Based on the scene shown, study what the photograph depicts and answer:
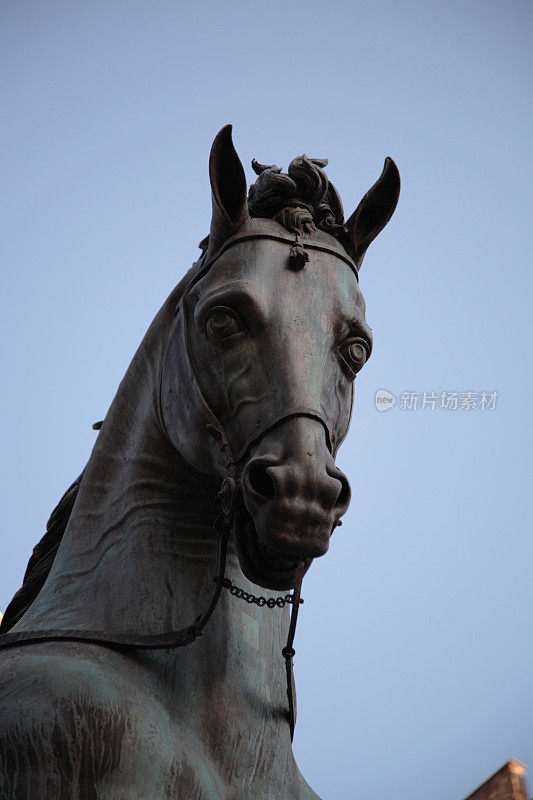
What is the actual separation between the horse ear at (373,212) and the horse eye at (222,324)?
561 millimetres

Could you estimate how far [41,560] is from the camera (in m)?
2.79

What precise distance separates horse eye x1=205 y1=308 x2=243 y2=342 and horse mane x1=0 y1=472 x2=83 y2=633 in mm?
891

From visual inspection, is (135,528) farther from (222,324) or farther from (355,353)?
(355,353)

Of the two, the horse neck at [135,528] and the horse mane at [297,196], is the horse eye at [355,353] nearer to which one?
the horse mane at [297,196]

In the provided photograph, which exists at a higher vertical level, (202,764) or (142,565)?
(142,565)

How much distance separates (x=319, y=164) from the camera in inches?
105

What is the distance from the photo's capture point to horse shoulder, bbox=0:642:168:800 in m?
1.79

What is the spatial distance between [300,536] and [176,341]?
846 mm

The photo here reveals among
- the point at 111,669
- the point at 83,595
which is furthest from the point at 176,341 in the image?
the point at 111,669

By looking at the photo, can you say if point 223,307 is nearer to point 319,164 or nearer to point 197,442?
point 197,442

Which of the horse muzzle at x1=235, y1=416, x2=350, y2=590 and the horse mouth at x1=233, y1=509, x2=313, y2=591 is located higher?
the horse muzzle at x1=235, y1=416, x2=350, y2=590

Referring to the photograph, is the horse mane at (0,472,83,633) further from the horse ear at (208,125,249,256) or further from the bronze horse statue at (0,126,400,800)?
the horse ear at (208,125,249,256)

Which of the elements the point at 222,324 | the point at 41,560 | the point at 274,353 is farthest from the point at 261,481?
the point at 41,560

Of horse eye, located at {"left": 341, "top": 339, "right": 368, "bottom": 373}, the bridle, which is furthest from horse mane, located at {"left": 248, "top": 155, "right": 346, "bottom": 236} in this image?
the bridle
